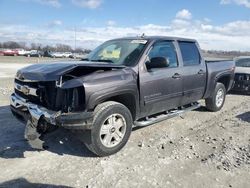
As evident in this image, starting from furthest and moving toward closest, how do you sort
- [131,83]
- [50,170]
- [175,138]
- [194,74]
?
1. [194,74]
2. [175,138]
3. [131,83]
4. [50,170]

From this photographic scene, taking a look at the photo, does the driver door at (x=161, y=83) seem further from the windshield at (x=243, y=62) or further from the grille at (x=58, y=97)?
the windshield at (x=243, y=62)

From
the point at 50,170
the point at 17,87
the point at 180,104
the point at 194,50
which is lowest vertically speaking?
the point at 50,170

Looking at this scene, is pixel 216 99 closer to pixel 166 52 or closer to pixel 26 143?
pixel 166 52

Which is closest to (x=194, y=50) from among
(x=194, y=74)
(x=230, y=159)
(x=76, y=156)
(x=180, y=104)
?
(x=194, y=74)

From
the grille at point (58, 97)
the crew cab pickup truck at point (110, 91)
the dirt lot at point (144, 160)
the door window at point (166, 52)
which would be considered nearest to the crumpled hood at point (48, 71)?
the crew cab pickup truck at point (110, 91)

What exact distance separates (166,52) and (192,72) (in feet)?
2.98

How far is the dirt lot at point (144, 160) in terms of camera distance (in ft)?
13.5

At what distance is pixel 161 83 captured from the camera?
5.85 meters

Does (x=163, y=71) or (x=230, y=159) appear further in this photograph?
(x=163, y=71)

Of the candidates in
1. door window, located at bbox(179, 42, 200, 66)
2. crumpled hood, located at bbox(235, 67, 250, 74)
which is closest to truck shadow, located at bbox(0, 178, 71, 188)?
door window, located at bbox(179, 42, 200, 66)

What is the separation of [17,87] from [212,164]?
357cm

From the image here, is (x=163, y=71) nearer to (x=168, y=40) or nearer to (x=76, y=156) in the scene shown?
(x=168, y=40)

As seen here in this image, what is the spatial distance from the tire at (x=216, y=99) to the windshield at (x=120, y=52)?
3.05m

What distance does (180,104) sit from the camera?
6629mm
